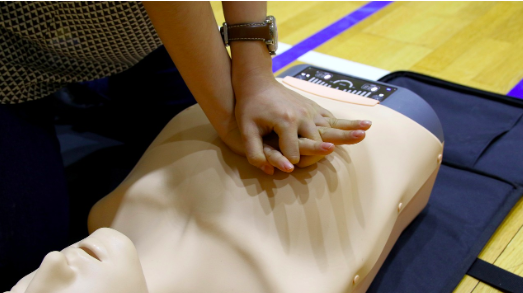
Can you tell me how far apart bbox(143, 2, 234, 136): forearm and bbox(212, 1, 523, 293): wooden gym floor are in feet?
3.56

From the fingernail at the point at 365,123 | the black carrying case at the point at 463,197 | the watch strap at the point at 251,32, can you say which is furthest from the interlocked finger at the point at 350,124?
the black carrying case at the point at 463,197

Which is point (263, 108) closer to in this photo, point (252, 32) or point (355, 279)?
point (252, 32)

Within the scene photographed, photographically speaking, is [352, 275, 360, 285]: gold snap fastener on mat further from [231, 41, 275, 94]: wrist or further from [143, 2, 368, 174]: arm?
[231, 41, 275, 94]: wrist

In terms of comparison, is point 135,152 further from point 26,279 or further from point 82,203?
point 26,279

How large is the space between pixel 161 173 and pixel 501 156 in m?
0.96

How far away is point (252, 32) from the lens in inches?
36.9

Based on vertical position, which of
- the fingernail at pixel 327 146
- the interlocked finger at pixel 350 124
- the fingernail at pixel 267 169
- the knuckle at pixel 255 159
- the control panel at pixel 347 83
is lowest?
the control panel at pixel 347 83

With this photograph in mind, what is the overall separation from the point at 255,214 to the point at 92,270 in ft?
0.94

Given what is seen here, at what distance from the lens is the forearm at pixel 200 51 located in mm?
839

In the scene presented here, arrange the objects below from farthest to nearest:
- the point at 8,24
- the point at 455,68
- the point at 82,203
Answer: the point at 455,68
the point at 82,203
the point at 8,24

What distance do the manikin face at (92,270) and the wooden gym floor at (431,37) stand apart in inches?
55.6

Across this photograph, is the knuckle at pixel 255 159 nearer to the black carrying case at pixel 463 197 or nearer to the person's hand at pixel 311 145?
the person's hand at pixel 311 145

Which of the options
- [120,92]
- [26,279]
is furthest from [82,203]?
[26,279]

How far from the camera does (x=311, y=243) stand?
0.83m
